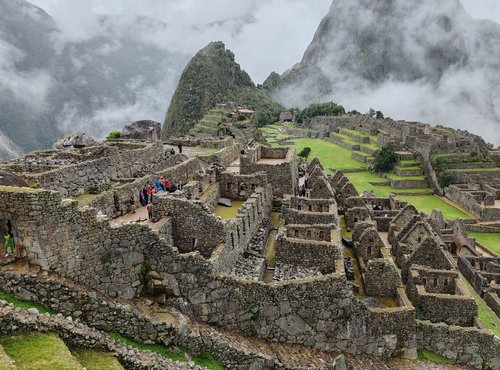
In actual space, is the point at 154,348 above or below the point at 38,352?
below

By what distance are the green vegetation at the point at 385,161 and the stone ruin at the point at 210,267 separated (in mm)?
63079

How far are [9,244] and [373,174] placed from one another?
79028 mm

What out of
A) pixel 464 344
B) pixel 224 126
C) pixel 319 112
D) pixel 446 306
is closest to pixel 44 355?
pixel 464 344

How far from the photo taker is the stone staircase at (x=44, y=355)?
979 cm

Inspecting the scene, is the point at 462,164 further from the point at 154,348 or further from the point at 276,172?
the point at 154,348

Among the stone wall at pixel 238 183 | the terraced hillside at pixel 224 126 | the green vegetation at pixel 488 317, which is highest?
the terraced hillside at pixel 224 126

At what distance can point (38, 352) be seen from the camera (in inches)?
402

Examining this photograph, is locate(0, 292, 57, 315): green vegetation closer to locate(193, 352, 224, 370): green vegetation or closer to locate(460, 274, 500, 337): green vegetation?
locate(193, 352, 224, 370): green vegetation

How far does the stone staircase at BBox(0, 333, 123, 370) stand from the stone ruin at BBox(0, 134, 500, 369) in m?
1.68

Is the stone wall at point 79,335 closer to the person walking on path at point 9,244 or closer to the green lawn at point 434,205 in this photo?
the person walking on path at point 9,244

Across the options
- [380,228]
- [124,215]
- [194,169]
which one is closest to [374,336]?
[124,215]

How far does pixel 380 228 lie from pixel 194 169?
14246 millimetres

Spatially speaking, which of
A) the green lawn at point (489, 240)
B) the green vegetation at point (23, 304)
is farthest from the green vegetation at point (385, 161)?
the green vegetation at point (23, 304)

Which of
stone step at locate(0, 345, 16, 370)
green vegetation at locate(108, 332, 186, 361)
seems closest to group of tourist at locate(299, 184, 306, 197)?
green vegetation at locate(108, 332, 186, 361)
